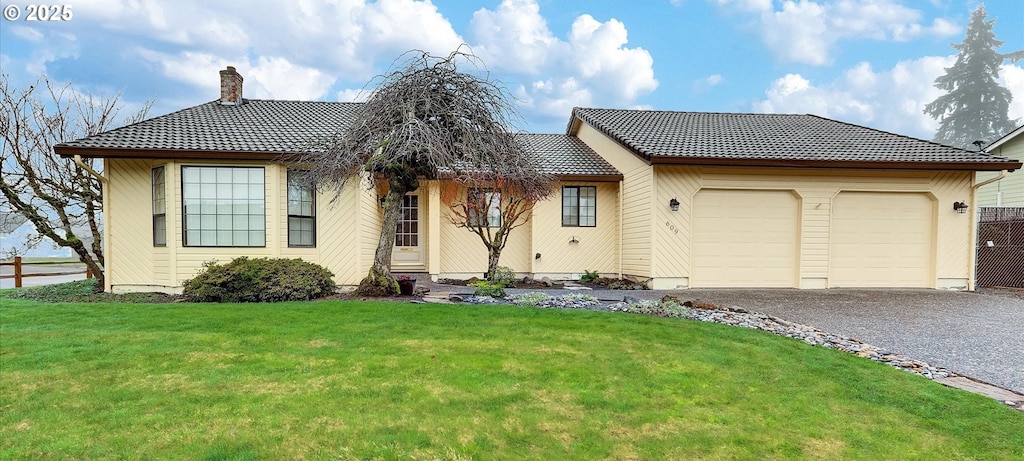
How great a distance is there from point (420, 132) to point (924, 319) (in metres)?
8.25

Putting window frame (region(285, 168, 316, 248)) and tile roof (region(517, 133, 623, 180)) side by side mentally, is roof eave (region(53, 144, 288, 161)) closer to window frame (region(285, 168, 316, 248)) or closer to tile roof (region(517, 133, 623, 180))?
window frame (region(285, 168, 316, 248))

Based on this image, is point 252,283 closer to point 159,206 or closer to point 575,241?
point 159,206

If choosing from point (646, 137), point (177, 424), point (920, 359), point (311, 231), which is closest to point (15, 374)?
point (177, 424)

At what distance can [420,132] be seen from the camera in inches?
297

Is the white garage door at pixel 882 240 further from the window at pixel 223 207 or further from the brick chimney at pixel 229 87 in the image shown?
the brick chimney at pixel 229 87

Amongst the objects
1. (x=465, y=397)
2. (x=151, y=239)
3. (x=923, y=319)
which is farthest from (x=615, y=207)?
(x=151, y=239)

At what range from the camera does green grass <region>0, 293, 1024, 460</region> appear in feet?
8.99

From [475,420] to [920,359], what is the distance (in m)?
4.87

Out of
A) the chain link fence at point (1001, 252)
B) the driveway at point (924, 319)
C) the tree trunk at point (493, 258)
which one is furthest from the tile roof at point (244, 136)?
the chain link fence at point (1001, 252)

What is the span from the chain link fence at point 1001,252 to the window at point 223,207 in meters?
16.4

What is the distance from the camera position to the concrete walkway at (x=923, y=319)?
4754mm

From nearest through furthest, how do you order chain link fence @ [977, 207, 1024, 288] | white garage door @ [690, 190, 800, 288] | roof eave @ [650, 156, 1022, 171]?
roof eave @ [650, 156, 1022, 171] < white garage door @ [690, 190, 800, 288] < chain link fence @ [977, 207, 1024, 288]

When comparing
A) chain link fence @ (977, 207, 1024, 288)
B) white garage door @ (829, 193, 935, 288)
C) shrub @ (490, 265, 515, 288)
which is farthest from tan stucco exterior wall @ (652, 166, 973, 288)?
shrub @ (490, 265, 515, 288)

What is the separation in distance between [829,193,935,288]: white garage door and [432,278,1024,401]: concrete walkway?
0.42 meters
